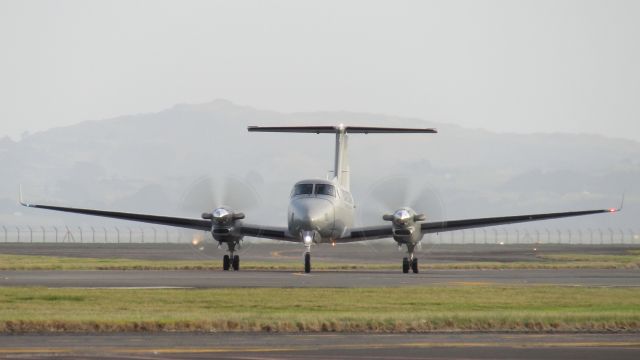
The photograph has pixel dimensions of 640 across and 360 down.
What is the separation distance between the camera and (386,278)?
48.0 metres

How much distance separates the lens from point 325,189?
55.2 metres

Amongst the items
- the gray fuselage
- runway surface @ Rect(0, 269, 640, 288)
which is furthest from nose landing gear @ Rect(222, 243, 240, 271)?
the gray fuselage

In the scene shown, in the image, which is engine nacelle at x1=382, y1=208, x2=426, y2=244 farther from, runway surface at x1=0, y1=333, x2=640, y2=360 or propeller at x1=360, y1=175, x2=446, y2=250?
runway surface at x1=0, y1=333, x2=640, y2=360

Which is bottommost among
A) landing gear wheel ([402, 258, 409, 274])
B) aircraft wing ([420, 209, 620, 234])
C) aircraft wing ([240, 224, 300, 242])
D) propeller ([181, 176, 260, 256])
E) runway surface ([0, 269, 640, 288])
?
runway surface ([0, 269, 640, 288])

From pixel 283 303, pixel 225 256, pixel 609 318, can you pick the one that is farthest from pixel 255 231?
pixel 609 318

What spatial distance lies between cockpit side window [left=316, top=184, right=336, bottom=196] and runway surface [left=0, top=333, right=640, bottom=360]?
29.1 metres

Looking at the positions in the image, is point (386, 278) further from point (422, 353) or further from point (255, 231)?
point (422, 353)

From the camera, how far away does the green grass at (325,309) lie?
27469 millimetres

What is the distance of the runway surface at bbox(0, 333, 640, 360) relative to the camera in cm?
2166

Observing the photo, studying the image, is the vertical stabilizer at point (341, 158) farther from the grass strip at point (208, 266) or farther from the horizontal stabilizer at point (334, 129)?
the grass strip at point (208, 266)

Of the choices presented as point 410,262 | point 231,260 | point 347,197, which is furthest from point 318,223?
point 347,197

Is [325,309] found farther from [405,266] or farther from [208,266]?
[208,266]

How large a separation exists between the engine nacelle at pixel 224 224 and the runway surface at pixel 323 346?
28060 millimetres

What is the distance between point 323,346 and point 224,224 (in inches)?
1224
